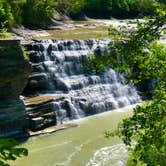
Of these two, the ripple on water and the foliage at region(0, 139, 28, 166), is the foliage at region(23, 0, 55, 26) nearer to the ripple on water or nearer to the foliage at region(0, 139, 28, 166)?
the ripple on water

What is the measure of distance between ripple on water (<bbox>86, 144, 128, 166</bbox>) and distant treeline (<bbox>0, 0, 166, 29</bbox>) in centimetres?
1232

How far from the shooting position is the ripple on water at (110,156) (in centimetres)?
1942

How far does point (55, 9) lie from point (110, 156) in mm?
39561

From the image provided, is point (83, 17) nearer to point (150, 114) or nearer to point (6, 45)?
point (6, 45)

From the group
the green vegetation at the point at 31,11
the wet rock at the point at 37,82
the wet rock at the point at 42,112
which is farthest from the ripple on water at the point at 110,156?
the green vegetation at the point at 31,11

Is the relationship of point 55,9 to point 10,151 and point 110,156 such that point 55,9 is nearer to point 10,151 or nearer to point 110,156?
point 110,156

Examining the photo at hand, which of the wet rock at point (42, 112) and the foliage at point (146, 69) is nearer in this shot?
the foliage at point (146, 69)

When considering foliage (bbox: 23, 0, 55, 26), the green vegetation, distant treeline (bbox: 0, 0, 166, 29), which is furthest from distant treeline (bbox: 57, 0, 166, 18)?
foliage (bbox: 23, 0, 55, 26)

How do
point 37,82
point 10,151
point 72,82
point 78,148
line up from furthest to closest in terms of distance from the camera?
point 72,82, point 37,82, point 78,148, point 10,151

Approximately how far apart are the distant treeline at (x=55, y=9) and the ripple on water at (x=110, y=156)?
1232cm

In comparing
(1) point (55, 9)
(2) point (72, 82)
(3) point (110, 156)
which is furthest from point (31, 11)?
(3) point (110, 156)

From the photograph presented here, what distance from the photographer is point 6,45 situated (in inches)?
956

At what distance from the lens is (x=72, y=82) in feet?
103

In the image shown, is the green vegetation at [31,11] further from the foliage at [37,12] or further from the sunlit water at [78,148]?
the sunlit water at [78,148]
